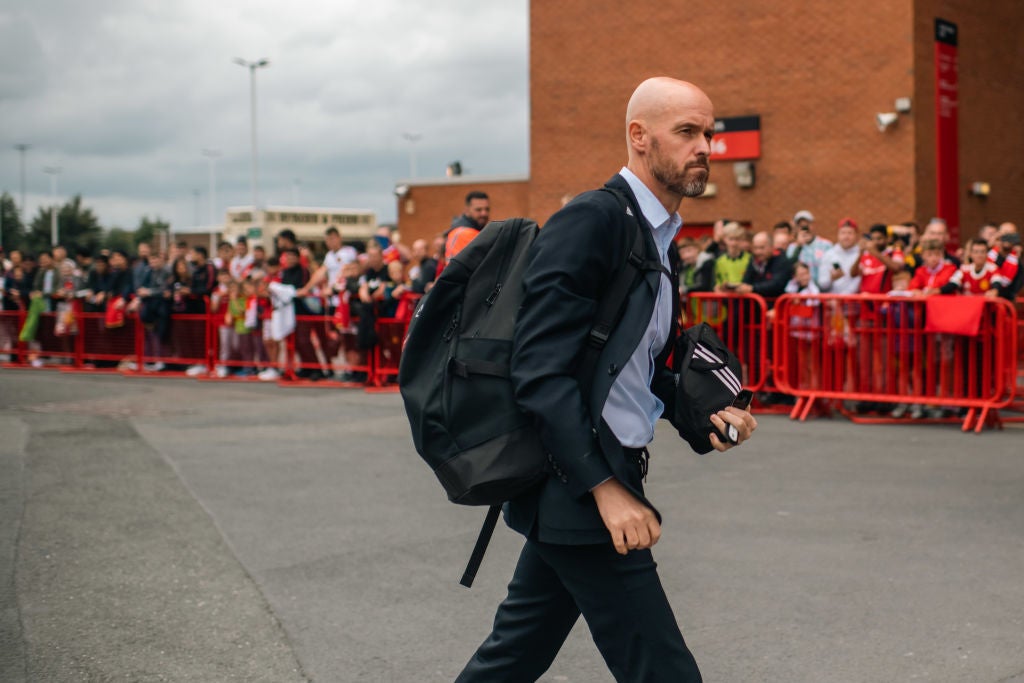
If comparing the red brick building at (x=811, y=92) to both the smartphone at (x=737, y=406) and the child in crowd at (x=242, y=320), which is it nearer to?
the child in crowd at (x=242, y=320)

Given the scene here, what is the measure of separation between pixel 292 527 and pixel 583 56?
66.7 feet

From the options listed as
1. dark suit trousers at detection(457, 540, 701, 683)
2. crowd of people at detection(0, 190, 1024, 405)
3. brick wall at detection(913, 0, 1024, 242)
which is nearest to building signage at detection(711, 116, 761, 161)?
brick wall at detection(913, 0, 1024, 242)

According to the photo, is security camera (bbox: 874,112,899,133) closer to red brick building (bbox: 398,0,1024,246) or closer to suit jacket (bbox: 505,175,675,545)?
red brick building (bbox: 398,0,1024,246)

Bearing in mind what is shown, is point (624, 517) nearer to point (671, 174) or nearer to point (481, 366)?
point (481, 366)

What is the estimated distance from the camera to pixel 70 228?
8488 cm

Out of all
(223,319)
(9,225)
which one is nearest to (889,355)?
(223,319)

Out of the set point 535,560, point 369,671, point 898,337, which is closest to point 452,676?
point 369,671

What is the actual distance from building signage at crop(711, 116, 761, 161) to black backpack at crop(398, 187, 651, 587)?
20790mm

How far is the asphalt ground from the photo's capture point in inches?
179

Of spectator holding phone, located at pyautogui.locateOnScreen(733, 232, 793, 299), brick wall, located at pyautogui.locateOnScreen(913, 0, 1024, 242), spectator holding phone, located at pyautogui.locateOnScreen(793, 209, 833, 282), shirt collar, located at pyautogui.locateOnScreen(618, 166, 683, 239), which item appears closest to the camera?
shirt collar, located at pyautogui.locateOnScreen(618, 166, 683, 239)

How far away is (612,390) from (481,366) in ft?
1.02

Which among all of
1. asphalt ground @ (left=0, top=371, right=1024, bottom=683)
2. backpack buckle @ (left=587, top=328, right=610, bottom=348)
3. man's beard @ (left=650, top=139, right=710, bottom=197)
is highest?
man's beard @ (left=650, top=139, right=710, bottom=197)

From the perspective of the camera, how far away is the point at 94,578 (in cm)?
578

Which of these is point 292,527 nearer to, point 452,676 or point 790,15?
point 452,676
